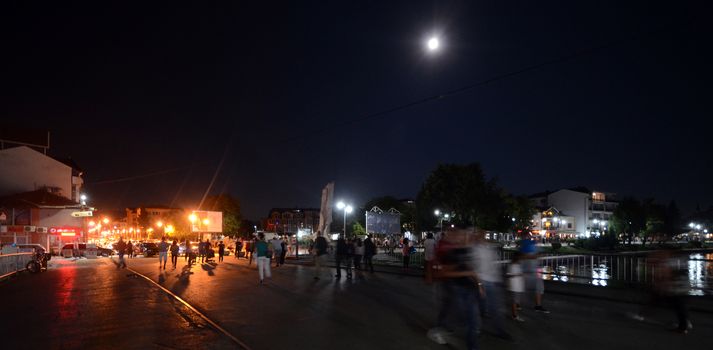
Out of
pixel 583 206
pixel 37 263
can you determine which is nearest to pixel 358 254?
pixel 37 263

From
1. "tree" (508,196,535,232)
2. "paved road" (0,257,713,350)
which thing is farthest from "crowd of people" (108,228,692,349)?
"tree" (508,196,535,232)

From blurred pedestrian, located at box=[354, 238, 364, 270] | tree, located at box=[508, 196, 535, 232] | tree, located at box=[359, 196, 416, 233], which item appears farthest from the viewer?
tree, located at box=[359, 196, 416, 233]

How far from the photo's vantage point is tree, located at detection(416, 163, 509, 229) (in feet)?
208

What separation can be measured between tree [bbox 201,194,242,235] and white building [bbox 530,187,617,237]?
228 feet

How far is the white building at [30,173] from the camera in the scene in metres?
51.3

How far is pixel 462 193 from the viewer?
63.4 m

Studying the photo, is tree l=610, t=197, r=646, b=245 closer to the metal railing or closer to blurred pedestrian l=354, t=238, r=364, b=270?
blurred pedestrian l=354, t=238, r=364, b=270

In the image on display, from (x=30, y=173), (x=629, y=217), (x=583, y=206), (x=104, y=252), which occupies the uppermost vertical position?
(x=30, y=173)

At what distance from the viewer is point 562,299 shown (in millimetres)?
12547

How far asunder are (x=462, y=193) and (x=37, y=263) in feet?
160

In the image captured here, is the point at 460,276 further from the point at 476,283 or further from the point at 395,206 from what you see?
the point at 395,206

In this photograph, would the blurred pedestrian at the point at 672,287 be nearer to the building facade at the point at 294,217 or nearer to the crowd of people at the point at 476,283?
the crowd of people at the point at 476,283

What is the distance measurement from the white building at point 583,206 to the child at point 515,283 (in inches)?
4354

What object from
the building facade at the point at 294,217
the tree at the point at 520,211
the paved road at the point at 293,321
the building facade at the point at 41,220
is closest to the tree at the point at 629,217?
the tree at the point at 520,211
